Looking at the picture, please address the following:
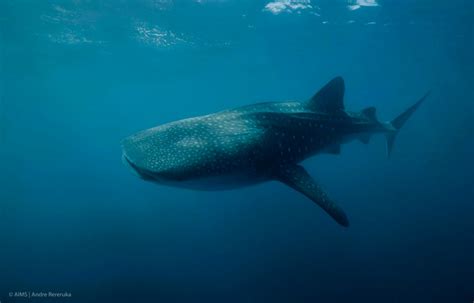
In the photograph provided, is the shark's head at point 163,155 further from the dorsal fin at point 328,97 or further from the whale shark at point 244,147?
the dorsal fin at point 328,97

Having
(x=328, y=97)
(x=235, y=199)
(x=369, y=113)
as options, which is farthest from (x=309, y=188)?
(x=235, y=199)

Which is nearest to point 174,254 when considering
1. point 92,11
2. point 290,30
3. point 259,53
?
point 92,11

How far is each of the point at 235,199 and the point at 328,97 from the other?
1069cm

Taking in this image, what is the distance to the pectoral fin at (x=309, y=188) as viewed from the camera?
379 centimetres

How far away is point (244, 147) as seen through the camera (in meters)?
3.91

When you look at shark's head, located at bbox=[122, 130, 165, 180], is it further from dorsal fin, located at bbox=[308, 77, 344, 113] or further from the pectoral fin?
dorsal fin, located at bbox=[308, 77, 344, 113]

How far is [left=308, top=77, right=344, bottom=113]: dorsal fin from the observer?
561 cm

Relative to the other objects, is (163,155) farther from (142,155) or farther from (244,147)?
(244,147)

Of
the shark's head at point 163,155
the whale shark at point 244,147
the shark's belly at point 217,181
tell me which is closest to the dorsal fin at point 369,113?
the whale shark at point 244,147

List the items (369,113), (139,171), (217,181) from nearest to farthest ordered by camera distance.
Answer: (139,171), (217,181), (369,113)

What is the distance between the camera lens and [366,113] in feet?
23.1

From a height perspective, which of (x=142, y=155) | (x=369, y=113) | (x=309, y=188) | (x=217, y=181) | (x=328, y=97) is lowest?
(x=309, y=188)

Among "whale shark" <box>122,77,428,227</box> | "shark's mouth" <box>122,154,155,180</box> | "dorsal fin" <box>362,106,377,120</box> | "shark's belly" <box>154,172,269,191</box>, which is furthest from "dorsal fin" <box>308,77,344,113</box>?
"shark's mouth" <box>122,154,155,180</box>

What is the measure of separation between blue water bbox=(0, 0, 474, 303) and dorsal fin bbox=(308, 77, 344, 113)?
6.05 m
